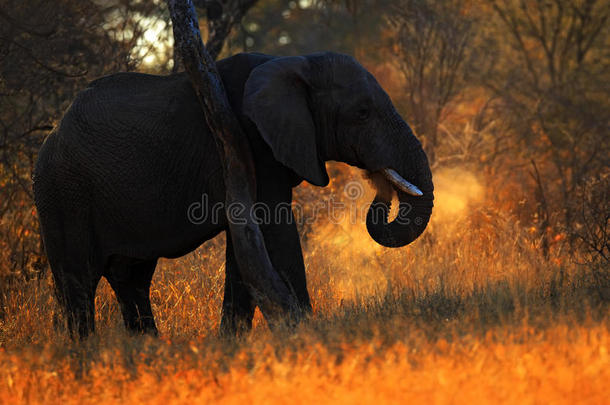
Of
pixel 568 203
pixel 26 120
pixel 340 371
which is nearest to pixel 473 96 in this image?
pixel 568 203

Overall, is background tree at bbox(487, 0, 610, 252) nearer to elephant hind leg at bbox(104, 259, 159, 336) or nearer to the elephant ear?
the elephant ear

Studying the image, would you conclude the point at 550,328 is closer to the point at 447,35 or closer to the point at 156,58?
the point at 156,58

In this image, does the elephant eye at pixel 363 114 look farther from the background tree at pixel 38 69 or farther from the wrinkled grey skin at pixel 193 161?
the background tree at pixel 38 69

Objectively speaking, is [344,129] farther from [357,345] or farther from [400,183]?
[357,345]

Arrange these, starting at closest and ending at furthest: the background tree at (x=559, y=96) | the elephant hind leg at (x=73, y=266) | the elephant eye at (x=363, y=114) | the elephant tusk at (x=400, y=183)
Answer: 1. the elephant tusk at (x=400, y=183)
2. the elephant eye at (x=363, y=114)
3. the elephant hind leg at (x=73, y=266)
4. the background tree at (x=559, y=96)

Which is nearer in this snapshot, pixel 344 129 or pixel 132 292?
pixel 344 129

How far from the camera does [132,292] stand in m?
7.17

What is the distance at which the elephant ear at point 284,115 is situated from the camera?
621 cm

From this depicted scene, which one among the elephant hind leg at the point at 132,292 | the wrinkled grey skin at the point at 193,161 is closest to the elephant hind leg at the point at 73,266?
the wrinkled grey skin at the point at 193,161

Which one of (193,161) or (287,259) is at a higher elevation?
(193,161)

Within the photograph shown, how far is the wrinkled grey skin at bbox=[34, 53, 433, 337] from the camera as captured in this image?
6.34m

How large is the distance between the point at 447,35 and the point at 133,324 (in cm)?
839

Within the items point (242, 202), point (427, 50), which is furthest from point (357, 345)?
point (427, 50)

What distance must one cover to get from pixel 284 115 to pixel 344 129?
49 cm
